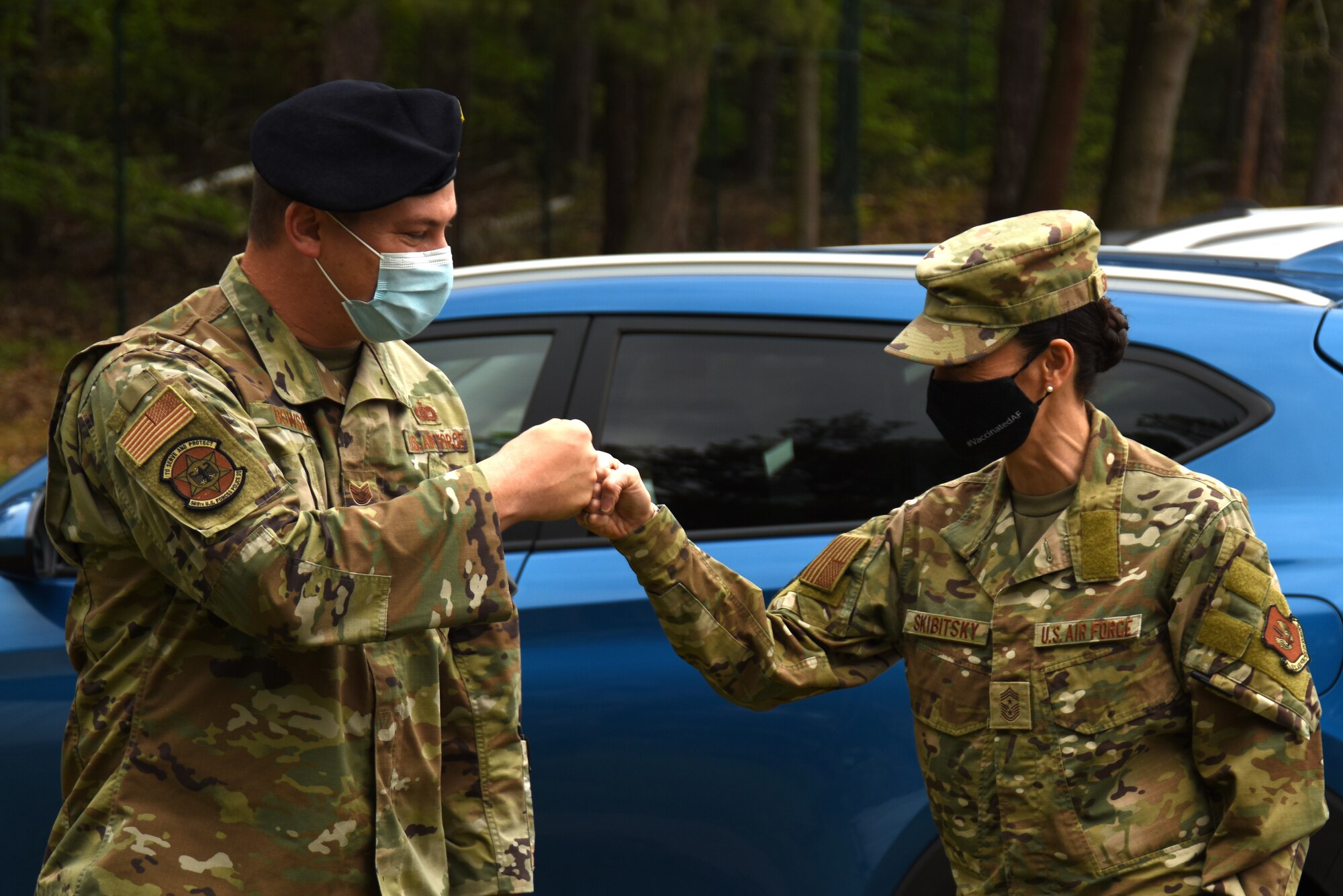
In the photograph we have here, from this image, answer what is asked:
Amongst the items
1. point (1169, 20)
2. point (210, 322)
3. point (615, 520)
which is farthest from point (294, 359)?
point (1169, 20)

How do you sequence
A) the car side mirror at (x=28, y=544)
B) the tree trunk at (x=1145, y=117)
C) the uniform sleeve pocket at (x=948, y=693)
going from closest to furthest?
1. the uniform sleeve pocket at (x=948, y=693)
2. the car side mirror at (x=28, y=544)
3. the tree trunk at (x=1145, y=117)

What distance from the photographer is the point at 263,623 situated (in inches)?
72.1

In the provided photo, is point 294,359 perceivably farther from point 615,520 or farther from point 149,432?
point 615,520

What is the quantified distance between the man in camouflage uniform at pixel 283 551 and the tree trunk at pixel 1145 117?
35.3 ft

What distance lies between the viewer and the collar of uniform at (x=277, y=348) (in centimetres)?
208

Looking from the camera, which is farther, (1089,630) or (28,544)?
(28,544)

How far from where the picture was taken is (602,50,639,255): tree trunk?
16656 millimetres

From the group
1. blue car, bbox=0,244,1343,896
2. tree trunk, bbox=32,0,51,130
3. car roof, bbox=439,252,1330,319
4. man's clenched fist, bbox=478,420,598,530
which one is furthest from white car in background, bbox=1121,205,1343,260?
tree trunk, bbox=32,0,51,130

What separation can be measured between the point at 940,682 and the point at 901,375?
3.48 ft

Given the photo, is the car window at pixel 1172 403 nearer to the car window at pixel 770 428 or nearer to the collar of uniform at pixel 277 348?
the car window at pixel 770 428

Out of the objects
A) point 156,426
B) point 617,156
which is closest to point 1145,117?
point 617,156

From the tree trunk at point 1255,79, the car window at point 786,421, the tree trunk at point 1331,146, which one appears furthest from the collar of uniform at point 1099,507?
the tree trunk at point 1331,146

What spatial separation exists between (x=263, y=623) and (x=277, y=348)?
0.45m

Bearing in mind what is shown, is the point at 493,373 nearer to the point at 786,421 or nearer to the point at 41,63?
the point at 786,421
